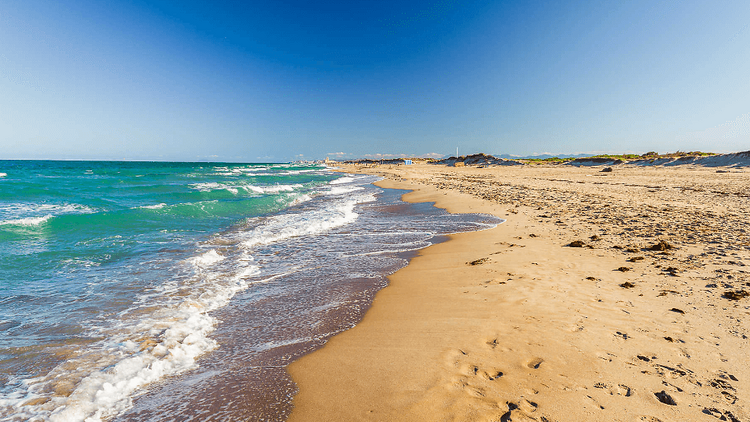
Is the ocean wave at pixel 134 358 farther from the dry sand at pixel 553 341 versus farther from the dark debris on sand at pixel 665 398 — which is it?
the dark debris on sand at pixel 665 398

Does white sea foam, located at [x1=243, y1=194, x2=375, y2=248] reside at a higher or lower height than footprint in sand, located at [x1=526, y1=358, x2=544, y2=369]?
lower

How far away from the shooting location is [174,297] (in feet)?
18.5

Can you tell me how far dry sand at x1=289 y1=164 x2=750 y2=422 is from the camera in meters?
2.64

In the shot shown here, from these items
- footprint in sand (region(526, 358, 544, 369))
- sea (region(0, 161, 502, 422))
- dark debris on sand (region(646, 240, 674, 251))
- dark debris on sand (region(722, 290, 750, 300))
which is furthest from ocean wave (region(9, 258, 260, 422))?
dark debris on sand (region(646, 240, 674, 251))

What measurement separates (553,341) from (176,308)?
567cm

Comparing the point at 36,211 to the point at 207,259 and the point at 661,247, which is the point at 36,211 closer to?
the point at 207,259

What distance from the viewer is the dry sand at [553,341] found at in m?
2.64

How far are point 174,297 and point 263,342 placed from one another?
2.62 metres

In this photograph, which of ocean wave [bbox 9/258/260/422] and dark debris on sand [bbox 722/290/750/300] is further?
dark debris on sand [bbox 722/290/750/300]

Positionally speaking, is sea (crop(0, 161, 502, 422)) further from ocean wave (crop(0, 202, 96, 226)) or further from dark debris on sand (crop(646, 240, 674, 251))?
dark debris on sand (crop(646, 240, 674, 251))

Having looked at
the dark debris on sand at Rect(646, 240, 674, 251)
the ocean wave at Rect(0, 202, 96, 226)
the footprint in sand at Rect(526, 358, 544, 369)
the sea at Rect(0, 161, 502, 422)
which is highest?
the dark debris on sand at Rect(646, 240, 674, 251)

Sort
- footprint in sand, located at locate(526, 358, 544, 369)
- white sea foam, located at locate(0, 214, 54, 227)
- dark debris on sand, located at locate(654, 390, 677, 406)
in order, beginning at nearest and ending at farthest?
1. dark debris on sand, located at locate(654, 390, 677, 406)
2. footprint in sand, located at locate(526, 358, 544, 369)
3. white sea foam, located at locate(0, 214, 54, 227)

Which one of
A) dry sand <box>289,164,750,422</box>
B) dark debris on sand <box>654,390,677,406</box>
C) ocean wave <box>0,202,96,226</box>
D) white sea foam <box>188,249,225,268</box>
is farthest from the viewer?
ocean wave <box>0,202,96,226</box>

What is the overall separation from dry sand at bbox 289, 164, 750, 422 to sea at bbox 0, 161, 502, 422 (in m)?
0.69
